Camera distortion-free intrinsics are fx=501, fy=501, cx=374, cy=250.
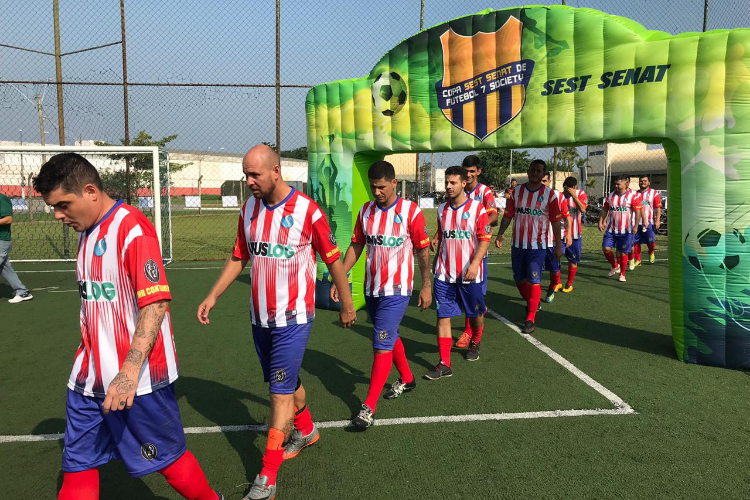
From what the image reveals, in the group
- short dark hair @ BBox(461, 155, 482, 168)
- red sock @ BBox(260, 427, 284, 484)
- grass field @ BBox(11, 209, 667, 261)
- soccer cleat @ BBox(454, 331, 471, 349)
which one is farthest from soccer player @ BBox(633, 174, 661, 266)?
red sock @ BBox(260, 427, 284, 484)

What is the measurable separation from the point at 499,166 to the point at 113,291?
69616mm

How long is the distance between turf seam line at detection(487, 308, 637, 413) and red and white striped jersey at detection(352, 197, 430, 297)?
197 centimetres

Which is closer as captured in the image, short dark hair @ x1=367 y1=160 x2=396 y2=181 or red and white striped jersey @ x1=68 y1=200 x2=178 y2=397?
red and white striped jersey @ x1=68 y1=200 x2=178 y2=397

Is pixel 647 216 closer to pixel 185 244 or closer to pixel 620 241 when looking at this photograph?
pixel 620 241

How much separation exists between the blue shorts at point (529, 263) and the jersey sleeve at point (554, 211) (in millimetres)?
430

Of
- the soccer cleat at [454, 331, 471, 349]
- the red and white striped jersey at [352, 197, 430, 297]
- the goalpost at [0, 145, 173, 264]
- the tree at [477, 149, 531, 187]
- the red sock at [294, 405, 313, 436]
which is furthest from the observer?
the tree at [477, 149, 531, 187]

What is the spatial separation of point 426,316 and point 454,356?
1.81 m

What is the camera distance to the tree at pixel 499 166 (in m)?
65.7

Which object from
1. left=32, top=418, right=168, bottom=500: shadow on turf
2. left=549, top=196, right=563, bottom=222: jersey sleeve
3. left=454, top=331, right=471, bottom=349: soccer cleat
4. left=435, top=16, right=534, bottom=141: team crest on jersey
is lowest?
left=32, top=418, right=168, bottom=500: shadow on turf

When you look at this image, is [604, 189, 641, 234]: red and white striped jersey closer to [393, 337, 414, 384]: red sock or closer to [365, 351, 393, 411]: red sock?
[393, 337, 414, 384]: red sock

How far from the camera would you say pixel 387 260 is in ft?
13.5

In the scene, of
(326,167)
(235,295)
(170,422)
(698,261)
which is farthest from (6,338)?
(698,261)

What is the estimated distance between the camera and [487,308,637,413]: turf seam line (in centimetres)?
416

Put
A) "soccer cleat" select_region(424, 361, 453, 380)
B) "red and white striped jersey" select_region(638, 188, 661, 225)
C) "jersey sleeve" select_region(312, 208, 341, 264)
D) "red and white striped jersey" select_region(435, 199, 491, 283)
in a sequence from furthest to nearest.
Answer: "red and white striped jersey" select_region(638, 188, 661, 225) < "red and white striped jersey" select_region(435, 199, 491, 283) < "soccer cleat" select_region(424, 361, 453, 380) < "jersey sleeve" select_region(312, 208, 341, 264)
